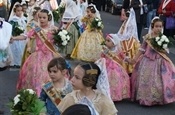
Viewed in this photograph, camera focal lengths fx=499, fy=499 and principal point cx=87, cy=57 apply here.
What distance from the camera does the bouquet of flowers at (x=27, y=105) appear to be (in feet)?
11.8

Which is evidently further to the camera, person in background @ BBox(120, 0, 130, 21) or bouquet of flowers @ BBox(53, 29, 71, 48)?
person in background @ BBox(120, 0, 130, 21)

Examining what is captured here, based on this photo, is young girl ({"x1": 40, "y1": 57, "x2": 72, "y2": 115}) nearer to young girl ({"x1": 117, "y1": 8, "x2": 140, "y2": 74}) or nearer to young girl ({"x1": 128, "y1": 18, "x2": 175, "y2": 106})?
young girl ({"x1": 128, "y1": 18, "x2": 175, "y2": 106})

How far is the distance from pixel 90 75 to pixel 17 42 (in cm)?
675

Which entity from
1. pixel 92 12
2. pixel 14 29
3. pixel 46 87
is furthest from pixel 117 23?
pixel 46 87

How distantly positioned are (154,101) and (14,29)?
3244 mm

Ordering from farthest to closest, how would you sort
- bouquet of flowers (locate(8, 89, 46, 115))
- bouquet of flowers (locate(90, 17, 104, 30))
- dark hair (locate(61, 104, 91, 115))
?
bouquet of flowers (locate(90, 17, 104, 30))
bouquet of flowers (locate(8, 89, 46, 115))
dark hair (locate(61, 104, 91, 115))

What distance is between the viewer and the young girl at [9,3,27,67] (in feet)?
34.5

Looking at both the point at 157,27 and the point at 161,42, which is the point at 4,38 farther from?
the point at 157,27

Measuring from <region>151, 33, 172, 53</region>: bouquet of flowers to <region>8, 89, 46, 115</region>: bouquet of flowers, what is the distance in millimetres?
4049

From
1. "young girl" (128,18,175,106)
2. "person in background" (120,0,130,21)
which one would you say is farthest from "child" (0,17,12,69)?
"person in background" (120,0,130,21)

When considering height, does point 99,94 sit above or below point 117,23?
above

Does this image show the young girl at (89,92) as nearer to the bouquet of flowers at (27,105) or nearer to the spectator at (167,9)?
the bouquet of flowers at (27,105)

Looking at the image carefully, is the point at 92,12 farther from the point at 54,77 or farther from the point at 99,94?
the point at 99,94

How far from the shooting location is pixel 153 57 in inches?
300
